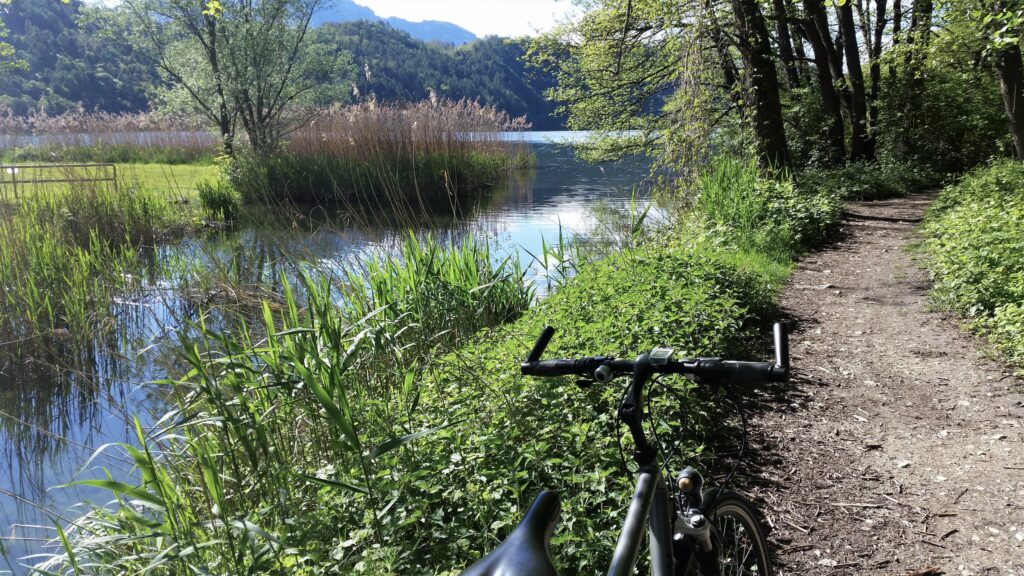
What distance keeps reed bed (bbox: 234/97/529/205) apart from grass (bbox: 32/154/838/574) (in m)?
10.1

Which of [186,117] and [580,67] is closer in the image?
[580,67]

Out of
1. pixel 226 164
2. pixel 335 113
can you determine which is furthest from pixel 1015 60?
pixel 226 164

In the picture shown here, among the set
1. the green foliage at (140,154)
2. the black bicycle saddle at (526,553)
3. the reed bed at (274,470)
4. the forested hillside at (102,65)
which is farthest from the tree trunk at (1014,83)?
the forested hillside at (102,65)

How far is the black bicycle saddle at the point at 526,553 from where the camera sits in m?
1.02

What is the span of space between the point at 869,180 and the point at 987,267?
29.5 ft

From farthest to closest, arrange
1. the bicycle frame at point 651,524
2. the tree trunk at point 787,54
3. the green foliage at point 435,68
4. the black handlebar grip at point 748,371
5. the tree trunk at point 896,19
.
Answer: the green foliage at point 435,68, the tree trunk at point 896,19, the tree trunk at point 787,54, the black handlebar grip at point 748,371, the bicycle frame at point 651,524

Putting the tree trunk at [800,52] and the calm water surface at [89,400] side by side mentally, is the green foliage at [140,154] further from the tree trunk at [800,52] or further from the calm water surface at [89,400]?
the tree trunk at [800,52]

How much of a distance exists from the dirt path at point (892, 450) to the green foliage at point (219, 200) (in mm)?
12012

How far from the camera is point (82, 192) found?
930 cm

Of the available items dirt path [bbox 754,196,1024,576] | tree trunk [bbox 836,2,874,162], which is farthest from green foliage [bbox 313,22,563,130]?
dirt path [bbox 754,196,1024,576]

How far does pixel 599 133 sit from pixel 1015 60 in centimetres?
944

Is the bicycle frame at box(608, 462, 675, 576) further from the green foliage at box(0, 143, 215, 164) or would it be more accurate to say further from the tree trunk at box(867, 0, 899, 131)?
the tree trunk at box(867, 0, 899, 131)

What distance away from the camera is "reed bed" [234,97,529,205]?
14.9 metres

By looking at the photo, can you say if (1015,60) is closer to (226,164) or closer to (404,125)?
(404,125)
